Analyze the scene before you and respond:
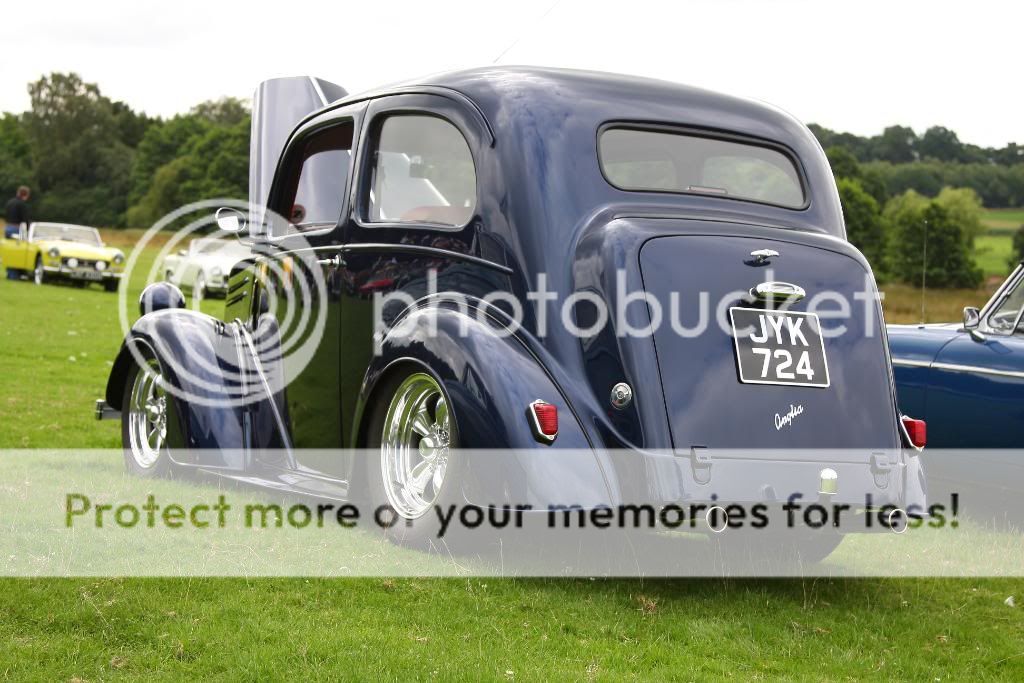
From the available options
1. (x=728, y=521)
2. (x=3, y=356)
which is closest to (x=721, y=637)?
(x=728, y=521)

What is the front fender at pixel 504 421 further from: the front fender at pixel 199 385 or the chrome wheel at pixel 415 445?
the front fender at pixel 199 385

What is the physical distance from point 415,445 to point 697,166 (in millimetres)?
1876

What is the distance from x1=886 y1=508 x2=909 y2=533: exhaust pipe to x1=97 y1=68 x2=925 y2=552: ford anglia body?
34 mm

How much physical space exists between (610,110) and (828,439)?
5.84ft

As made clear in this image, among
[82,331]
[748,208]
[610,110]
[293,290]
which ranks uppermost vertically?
[610,110]

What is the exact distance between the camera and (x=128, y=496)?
21.0 feet

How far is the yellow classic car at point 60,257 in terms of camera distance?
1083 inches

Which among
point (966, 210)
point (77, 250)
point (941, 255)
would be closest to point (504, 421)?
point (941, 255)

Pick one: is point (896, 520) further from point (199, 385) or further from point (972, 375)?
point (199, 385)

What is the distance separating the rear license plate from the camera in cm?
495

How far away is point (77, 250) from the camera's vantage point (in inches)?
1090

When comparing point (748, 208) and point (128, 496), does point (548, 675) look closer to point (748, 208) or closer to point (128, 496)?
point (748, 208)


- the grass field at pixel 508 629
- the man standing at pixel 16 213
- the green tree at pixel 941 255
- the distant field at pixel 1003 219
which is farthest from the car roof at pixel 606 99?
the man standing at pixel 16 213

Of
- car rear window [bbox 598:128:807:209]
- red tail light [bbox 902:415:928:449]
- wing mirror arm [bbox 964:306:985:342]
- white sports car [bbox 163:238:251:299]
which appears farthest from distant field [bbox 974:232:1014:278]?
white sports car [bbox 163:238:251:299]
